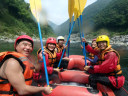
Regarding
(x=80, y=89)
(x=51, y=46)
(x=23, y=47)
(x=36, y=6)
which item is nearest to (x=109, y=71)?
(x=80, y=89)

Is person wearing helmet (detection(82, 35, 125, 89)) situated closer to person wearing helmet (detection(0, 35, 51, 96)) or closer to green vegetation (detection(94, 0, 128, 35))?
person wearing helmet (detection(0, 35, 51, 96))

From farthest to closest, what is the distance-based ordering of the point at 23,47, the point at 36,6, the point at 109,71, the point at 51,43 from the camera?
the point at 51,43 < the point at 109,71 < the point at 36,6 < the point at 23,47

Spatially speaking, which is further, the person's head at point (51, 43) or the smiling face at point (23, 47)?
the person's head at point (51, 43)

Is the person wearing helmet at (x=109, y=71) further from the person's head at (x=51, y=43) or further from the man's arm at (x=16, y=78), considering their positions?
the man's arm at (x=16, y=78)

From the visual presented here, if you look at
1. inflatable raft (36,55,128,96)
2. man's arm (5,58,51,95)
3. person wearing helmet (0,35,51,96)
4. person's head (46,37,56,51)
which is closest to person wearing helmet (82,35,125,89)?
inflatable raft (36,55,128,96)

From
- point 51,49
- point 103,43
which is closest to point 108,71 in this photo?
point 103,43

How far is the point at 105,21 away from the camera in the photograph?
5094 cm

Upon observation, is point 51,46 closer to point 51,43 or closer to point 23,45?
point 51,43

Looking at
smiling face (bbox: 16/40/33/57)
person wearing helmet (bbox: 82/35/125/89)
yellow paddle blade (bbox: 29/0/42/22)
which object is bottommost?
Answer: person wearing helmet (bbox: 82/35/125/89)

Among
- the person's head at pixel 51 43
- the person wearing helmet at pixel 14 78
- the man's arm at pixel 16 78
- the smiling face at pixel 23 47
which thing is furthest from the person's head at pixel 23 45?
the person's head at pixel 51 43

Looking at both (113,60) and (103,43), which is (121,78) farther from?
(103,43)

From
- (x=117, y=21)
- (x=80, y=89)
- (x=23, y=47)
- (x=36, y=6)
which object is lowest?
(x=80, y=89)

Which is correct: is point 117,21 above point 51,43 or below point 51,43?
above

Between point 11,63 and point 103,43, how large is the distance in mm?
2500
